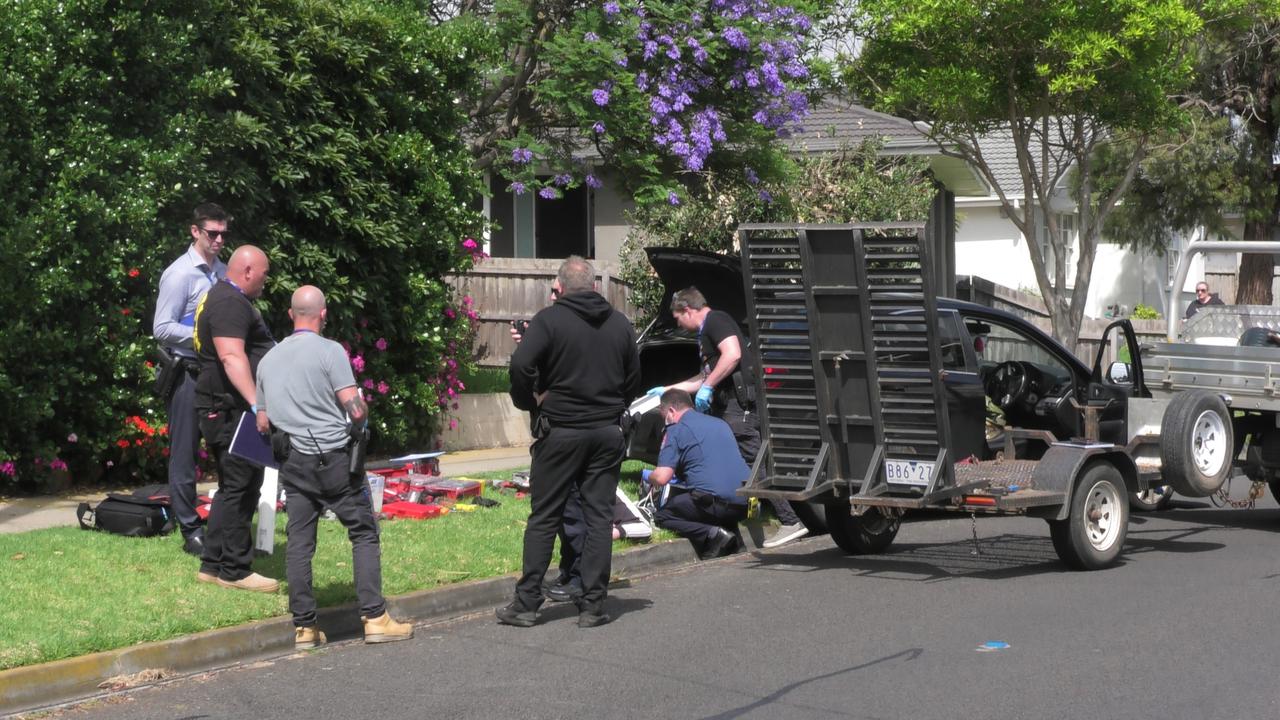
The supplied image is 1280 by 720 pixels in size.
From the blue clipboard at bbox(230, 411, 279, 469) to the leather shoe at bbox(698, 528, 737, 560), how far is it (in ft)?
11.5

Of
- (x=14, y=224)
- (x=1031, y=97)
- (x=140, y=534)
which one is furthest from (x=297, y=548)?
(x=1031, y=97)

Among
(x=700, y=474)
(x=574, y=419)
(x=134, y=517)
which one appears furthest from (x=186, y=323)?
(x=700, y=474)

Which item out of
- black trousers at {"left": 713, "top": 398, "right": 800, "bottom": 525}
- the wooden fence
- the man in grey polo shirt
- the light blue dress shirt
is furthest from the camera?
the wooden fence

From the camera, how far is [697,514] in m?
10.3

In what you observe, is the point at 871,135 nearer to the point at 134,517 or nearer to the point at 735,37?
the point at 735,37

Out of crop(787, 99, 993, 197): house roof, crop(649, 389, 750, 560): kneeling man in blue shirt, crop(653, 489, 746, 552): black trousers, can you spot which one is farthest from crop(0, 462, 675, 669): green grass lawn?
crop(787, 99, 993, 197): house roof

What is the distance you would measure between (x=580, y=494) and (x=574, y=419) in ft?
1.54

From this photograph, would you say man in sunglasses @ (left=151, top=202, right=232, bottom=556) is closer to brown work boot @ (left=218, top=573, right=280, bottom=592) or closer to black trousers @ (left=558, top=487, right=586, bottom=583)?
brown work boot @ (left=218, top=573, right=280, bottom=592)

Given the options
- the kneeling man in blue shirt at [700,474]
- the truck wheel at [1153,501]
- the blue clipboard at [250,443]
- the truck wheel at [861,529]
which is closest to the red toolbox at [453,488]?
the kneeling man in blue shirt at [700,474]

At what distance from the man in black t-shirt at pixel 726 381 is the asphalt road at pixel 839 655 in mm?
1430

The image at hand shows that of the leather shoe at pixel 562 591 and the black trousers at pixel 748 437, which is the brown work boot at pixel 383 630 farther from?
the black trousers at pixel 748 437

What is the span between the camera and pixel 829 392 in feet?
30.5

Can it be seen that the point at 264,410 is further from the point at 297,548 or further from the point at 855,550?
the point at 855,550

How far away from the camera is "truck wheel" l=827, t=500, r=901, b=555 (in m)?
10.0
